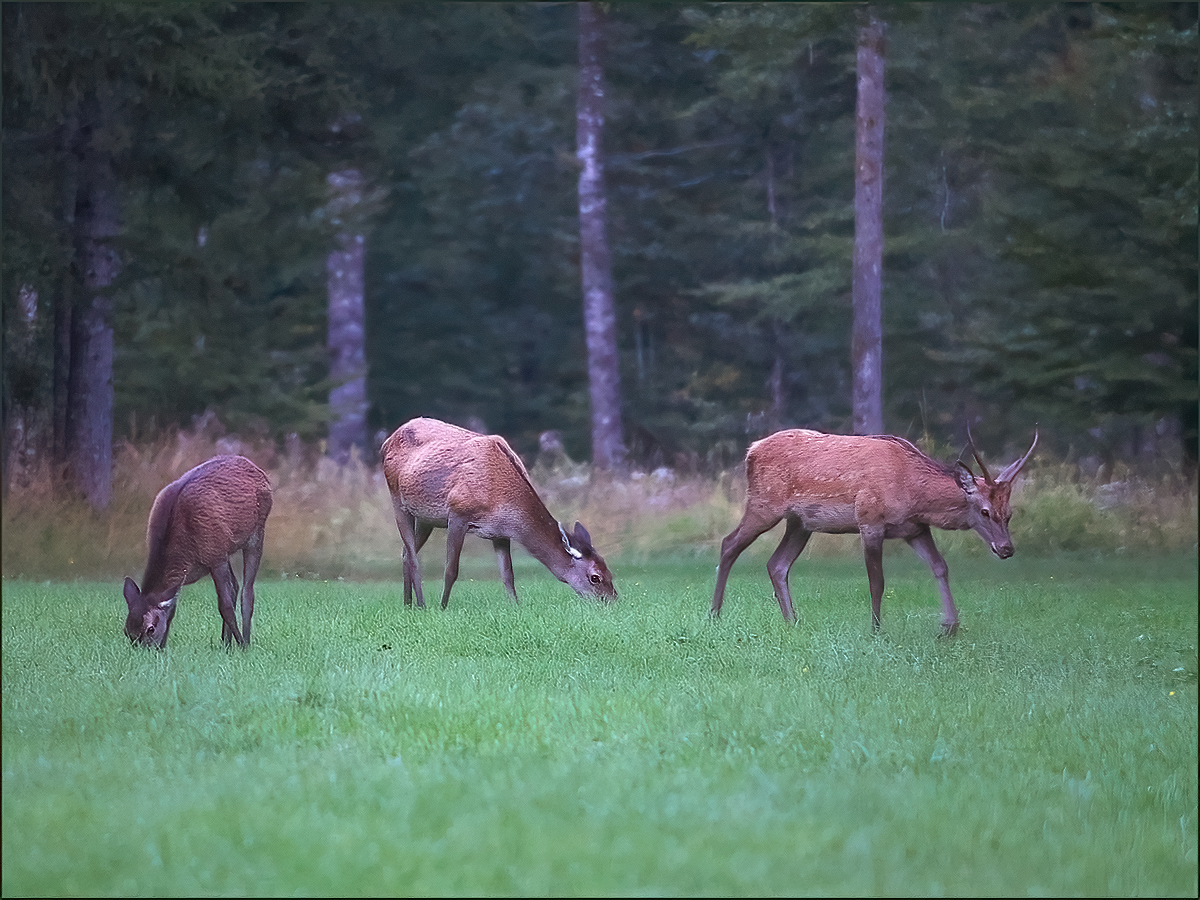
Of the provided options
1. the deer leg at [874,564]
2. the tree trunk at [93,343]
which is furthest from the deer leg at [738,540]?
the tree trunk at [93,343]

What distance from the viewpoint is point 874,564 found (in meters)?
11.7

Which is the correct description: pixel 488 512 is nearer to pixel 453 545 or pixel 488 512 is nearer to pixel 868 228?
pixel 453 545

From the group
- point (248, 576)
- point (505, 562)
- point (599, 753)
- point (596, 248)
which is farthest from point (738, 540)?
point (596, 248)

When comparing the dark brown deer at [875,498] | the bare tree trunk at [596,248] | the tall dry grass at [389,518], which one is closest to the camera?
the dark brown deer at [875,498]

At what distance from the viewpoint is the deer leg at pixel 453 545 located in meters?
13.1

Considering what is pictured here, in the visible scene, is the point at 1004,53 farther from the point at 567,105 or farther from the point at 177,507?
the point at 177,507

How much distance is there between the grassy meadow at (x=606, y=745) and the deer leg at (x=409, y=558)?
0.42 meters

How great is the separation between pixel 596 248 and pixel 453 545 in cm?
1421

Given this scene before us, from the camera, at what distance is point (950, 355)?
88.5 ft

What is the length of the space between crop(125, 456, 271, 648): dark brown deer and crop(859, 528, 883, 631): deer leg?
15.8 feet

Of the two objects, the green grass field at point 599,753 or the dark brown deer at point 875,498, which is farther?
the dark brown deer at point 875,498

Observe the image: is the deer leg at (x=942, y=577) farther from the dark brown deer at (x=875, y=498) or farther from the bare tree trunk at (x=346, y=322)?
the bare tree trunk at (x=346, y=322)

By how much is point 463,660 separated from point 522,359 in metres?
27.2

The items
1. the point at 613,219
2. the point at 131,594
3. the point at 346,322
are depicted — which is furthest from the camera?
the point at 613,219
